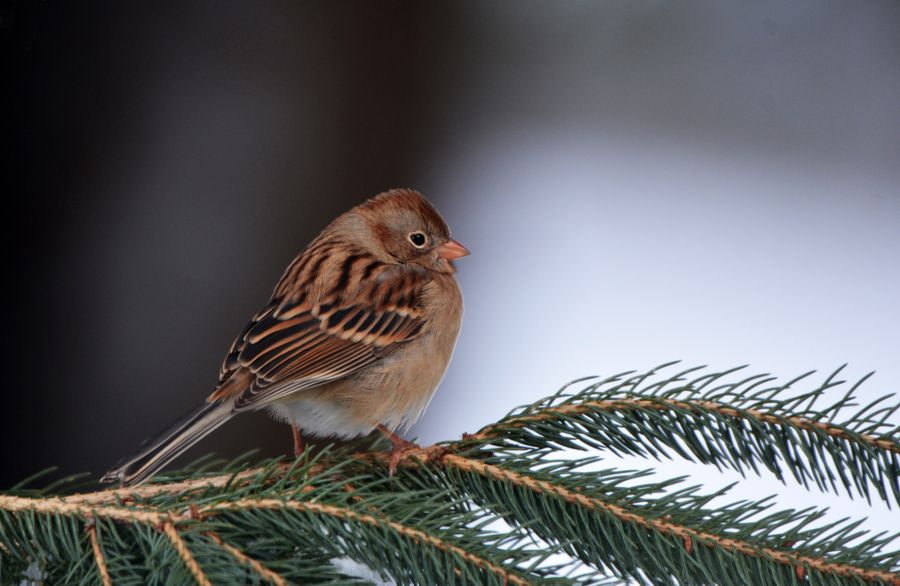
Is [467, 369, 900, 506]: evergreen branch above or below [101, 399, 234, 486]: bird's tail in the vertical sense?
above

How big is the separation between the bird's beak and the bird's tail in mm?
934

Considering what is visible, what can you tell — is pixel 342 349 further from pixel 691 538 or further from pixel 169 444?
pixel 691 538

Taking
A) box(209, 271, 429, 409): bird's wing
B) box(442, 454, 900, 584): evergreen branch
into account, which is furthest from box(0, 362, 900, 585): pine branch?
box(209, 271, 429, 409): bird's wing

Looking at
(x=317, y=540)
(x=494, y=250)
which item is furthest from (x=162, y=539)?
(x=494, y=250)

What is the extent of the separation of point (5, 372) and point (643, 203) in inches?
123

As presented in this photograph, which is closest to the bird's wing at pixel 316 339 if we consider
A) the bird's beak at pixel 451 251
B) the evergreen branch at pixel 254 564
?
the bird's beak at pixel 451 251

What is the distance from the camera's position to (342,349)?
245 centimetres

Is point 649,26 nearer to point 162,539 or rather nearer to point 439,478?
point 439,478

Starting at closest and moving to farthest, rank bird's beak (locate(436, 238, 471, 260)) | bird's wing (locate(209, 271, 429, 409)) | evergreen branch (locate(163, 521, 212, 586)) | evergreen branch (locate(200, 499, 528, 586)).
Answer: evergreen branch (locate(163, 521, 212, 586))
evergreen branch (locate(200, 499, 528, 586))
bird's wing (locate(209, 271, 429, 409))
bird's beak (locate(436, 238, 471, 260))

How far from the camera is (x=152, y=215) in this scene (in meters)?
3.56

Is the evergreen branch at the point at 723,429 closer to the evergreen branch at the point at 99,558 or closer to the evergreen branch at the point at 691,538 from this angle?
the evergreen branch at the point at 691,538

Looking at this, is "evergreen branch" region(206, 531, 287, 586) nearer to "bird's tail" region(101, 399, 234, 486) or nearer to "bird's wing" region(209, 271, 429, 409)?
"bird's tail" region(101, 399, 234, 486)

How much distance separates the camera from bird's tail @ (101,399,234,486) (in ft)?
6.12

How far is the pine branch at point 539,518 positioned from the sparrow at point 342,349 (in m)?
0.52
